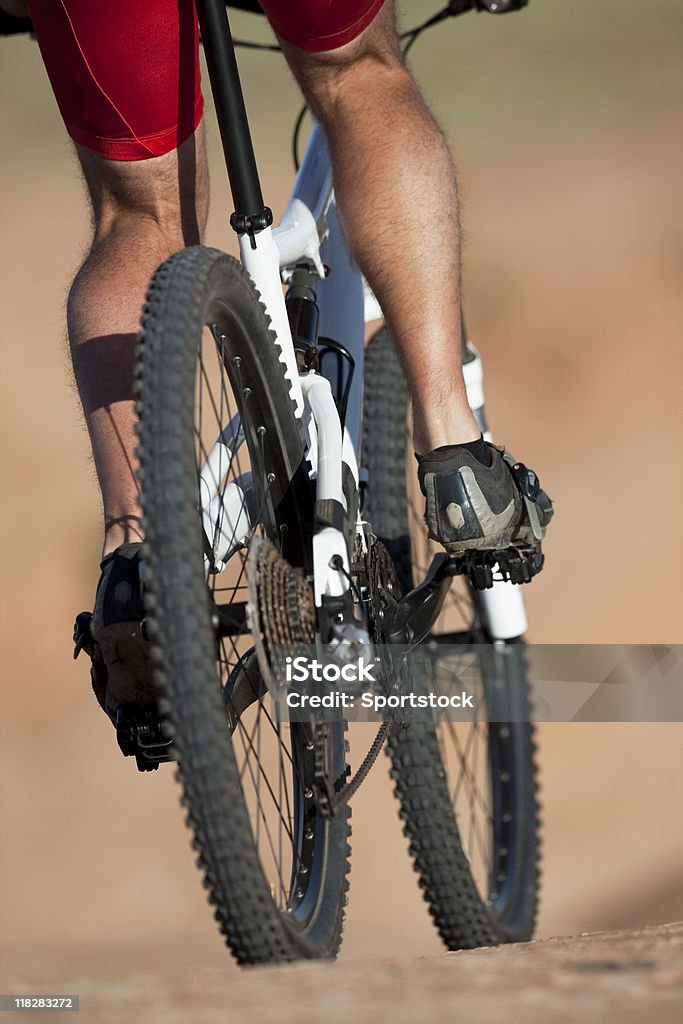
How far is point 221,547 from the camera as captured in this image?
207cm

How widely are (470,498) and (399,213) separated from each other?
0.46 metres

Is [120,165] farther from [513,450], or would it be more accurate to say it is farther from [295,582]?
[513,450]

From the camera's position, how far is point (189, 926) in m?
4.71

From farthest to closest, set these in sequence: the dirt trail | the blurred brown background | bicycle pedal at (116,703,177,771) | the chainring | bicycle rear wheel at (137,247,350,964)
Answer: the blurred brown background < bicycle pedal at (116,703,177,771) < the chainring < bicycle rear wheel at (137,247,350,964) < the dirt trail

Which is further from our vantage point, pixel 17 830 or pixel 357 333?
pixel 17 830

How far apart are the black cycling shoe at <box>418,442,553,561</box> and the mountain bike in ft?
0.40

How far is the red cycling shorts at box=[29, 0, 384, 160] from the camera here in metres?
2.06

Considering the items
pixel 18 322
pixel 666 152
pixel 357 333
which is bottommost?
pixel 357 333

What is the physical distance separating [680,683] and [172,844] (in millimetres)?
2687

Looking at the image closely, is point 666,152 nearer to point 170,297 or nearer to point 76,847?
point 76,847

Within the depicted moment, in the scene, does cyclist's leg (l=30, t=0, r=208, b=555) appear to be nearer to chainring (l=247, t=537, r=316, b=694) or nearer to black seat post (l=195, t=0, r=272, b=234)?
black seat post (l=195, t=0, r=272, b=234)

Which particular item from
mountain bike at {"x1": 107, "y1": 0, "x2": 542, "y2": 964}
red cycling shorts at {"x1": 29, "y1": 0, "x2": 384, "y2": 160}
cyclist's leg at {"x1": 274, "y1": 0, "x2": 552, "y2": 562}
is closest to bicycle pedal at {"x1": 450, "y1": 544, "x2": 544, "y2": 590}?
mountain bike at {"x1": 107, "y1": 0, "x2": 542, "y2": 964}

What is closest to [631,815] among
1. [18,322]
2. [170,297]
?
[170,297]

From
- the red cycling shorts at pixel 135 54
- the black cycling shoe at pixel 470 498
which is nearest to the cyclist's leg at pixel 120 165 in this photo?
the red cycling shorts at pixel 135 54
